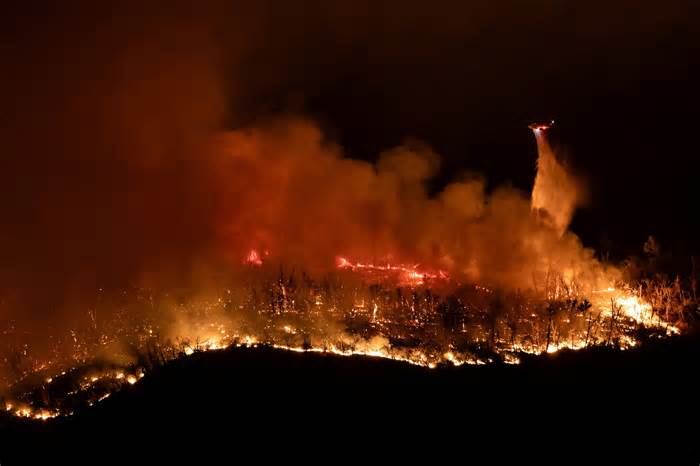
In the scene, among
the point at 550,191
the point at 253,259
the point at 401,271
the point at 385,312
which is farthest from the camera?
the point at 253,259

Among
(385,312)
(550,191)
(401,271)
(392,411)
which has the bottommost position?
(392,411)

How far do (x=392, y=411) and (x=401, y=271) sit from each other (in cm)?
562

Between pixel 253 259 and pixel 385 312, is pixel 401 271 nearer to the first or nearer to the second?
pixel 385 312

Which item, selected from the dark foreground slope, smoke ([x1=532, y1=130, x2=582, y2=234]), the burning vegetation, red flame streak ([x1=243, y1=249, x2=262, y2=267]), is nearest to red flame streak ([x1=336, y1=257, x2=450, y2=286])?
the burning vegetation

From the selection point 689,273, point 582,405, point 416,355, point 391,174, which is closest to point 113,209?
point 391,174

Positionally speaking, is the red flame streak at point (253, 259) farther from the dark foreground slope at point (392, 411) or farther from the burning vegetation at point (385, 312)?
the dark foreground slope at point (392, 411)

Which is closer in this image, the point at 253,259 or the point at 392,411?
the point at 392,411

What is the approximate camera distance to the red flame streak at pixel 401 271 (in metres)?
13.3

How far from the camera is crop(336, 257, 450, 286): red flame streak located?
1334cm

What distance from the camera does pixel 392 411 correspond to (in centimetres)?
859

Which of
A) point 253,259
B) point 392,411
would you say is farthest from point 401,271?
point 392,411

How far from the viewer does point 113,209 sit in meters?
15.4

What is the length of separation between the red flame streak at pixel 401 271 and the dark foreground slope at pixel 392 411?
3681 mm

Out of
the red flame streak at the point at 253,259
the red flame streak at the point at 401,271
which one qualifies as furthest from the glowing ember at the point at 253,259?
the red flame streak at the point at 401,271
